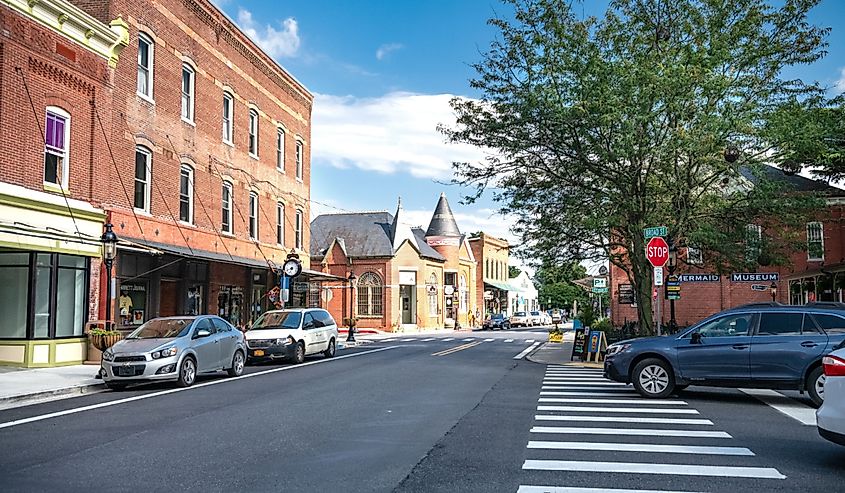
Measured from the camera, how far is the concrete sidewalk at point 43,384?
43.6 ft

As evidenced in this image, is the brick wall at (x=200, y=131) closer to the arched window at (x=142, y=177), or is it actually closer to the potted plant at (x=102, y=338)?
the arched window at (x=142, y=177)

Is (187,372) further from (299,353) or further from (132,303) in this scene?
(132,303)

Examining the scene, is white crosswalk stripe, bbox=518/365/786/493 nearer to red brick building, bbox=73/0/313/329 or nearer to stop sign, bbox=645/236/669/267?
stop sign, bbox=645/236/669/267

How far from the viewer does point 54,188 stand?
63.5ft

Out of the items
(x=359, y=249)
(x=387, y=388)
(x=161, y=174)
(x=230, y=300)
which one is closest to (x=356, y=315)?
(x=359, y=249)

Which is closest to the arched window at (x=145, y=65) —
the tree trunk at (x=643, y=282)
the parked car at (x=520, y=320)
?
the tree trunk at (x=643, y=282)

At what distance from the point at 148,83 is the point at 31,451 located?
59.1ft

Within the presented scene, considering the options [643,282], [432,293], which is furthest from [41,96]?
[432,293]

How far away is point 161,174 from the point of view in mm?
24656

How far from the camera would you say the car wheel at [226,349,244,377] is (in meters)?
17.7

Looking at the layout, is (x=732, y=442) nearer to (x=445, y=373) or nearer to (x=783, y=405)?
(x=783, y=405)

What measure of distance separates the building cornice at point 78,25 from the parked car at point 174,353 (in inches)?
330

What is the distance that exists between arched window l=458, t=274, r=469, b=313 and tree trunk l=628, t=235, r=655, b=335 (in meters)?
47.1

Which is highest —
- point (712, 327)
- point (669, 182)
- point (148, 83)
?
point (148, 83)
